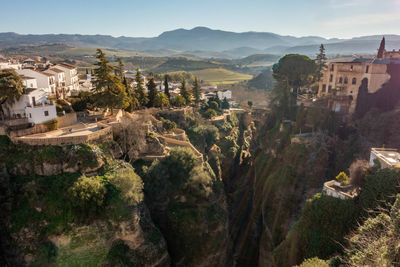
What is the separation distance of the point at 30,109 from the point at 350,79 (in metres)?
39.7

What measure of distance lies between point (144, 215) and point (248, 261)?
15.3m

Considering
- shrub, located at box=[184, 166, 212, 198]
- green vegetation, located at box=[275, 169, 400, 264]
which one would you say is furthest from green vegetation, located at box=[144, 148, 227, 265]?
green vegetation, located at box=[275, 169, 400, 264]

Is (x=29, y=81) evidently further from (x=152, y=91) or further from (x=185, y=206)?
A: (x=185, y=206)

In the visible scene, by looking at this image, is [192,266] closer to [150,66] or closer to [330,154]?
[330,154]

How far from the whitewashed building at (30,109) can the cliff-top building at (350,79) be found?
113 feet

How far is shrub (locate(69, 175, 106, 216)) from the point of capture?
19.6 metres

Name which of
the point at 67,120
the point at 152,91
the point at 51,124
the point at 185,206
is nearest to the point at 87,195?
the point at 51,124

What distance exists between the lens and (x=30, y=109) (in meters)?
23.7

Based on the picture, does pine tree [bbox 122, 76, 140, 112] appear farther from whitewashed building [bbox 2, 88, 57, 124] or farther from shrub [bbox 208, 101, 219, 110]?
shrub [bbox 208, 101, 219, 110]

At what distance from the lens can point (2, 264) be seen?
61.5ft

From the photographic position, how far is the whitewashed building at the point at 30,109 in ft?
78.4

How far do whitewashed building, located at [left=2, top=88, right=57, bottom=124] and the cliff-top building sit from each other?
34568 mm

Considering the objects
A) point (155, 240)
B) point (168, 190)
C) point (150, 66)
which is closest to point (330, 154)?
point (168, 190)

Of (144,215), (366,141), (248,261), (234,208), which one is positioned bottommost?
(248,261)
